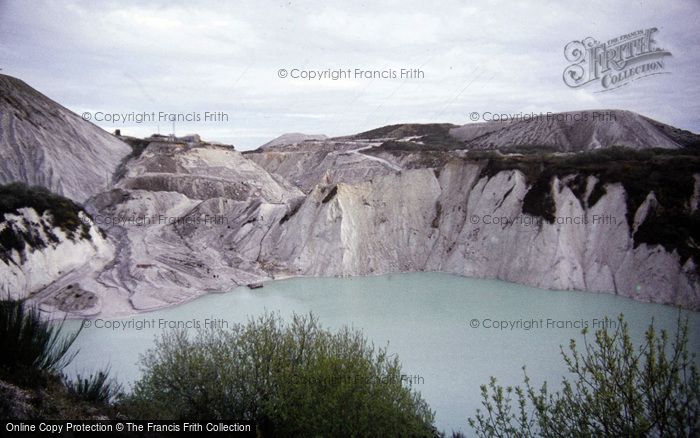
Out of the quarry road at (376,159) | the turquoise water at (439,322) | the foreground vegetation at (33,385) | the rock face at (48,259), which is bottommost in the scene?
the turquoise water at (439,322)

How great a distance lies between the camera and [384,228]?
31188mm

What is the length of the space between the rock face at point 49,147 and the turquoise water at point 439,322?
70.5 feet

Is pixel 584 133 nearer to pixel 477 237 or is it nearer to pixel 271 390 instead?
pixel 477 237

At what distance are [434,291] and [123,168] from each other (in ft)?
106

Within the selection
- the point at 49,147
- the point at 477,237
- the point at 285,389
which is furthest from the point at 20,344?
the point at 49,147

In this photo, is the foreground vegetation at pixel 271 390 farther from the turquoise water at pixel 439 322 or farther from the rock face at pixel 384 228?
the rock face at pixel 384 228

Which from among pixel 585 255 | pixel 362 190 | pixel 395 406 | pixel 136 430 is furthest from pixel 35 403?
pixel 362 190

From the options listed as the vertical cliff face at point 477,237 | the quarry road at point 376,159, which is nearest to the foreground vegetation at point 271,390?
the vertical cliff face at point 477,237

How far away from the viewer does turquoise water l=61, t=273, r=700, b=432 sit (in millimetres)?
13836

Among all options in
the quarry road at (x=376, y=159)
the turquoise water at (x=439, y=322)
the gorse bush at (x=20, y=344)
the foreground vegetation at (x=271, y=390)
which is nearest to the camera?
the foreground vegetation at (x=271, y=390)

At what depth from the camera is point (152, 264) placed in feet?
83.1

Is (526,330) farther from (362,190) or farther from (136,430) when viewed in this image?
(362,190)

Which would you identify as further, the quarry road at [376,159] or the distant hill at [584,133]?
the distant hill at [584,133]

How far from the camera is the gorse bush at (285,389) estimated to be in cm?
912
